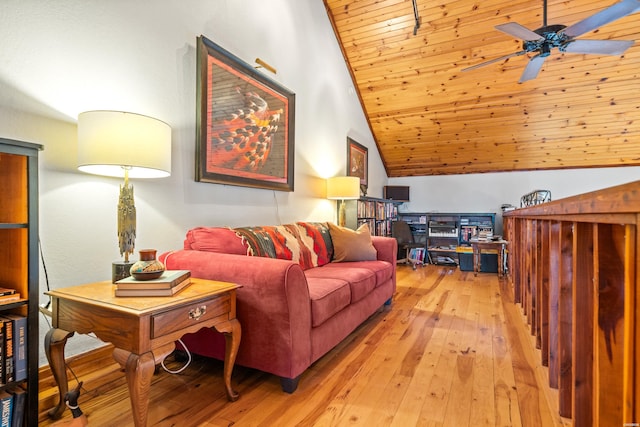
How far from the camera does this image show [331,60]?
4.08 meters

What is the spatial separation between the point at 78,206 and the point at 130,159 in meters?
0.50

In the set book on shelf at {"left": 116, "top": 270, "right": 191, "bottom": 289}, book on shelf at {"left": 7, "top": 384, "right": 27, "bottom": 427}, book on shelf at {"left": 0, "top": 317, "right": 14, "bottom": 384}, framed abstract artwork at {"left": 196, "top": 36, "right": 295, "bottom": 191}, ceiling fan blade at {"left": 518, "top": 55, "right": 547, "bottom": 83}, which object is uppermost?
ceiling fan blade at {"left": 518, "top": 55, "right": 547, "bottom": 83}

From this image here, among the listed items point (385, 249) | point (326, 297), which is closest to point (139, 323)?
point (326, 297)

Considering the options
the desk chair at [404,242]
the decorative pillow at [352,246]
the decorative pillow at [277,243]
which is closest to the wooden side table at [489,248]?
the desk chair at [404,242]

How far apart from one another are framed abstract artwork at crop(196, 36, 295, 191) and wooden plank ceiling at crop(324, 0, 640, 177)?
192 centimetres

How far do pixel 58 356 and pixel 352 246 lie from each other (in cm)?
208

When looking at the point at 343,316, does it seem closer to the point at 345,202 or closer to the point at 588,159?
the point at 345,202

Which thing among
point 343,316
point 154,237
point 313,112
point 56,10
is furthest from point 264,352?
point 313,112

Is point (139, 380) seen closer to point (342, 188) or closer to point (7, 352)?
point (7, 352)

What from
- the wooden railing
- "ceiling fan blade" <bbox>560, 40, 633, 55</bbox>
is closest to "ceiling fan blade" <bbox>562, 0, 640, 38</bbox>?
"ceiling fan blade" <bbox>560, 40, 633, 55</bbox>

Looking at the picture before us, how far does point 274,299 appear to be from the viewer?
4.79 feet

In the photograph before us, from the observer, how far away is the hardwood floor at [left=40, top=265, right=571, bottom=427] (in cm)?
Result: 133

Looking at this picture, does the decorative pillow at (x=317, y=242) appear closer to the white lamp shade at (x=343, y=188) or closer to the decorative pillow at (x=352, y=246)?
the decorative pillow at (x=352, y=246)

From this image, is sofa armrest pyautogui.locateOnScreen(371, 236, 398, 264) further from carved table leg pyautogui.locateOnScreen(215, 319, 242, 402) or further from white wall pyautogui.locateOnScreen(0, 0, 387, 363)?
carved table leg pyautogui.locateOnScreen(215, 319, 242, 402)
